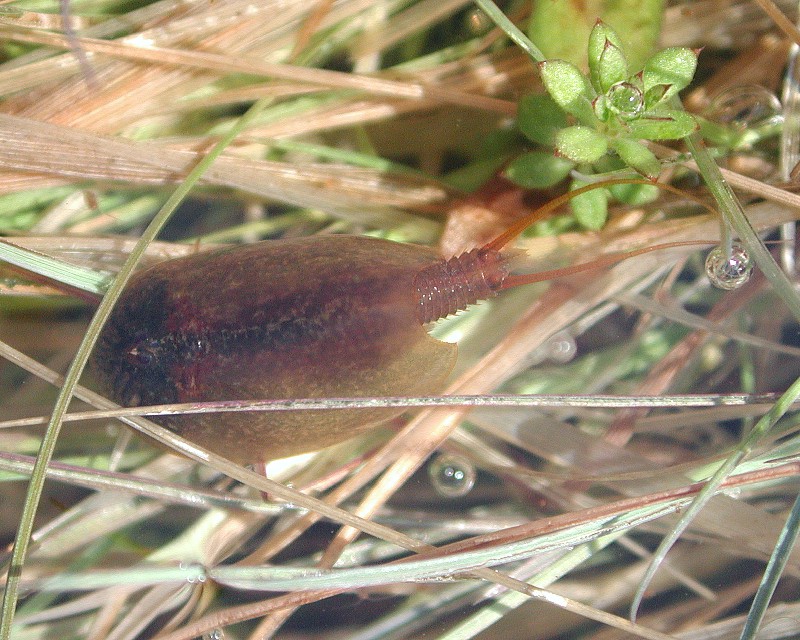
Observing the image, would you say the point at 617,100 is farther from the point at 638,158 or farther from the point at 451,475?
the point at 451,475

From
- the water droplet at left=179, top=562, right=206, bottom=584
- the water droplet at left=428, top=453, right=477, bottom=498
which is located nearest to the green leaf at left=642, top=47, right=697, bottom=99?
the water droplet at left=428, top=453, right=477, bottom=498

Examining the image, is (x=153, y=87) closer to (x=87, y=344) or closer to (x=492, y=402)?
(x=87, y=344)

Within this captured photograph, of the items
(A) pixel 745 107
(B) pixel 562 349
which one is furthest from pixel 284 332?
(A) pixel 745 107

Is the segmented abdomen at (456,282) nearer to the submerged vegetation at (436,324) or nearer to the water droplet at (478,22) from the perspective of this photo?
the submerged vegetation at (436,324)

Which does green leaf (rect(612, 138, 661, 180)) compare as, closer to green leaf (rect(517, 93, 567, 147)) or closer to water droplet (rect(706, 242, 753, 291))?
green leaf (rect(517, 93, 567, 147))

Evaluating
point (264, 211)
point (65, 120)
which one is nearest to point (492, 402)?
point (264, 211)

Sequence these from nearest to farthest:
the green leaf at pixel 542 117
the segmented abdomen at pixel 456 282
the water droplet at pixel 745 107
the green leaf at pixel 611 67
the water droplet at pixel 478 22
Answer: the green leaf at pixel 611 67
the segmented abdomen at pixel 456 282
the green leaf at pixel 542 117
the water droplet at pixel 745 107
the water droplet at pixel 478 22

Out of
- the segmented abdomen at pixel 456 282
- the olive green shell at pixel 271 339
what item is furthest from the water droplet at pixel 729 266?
the olive green shell at pixel 271 339
